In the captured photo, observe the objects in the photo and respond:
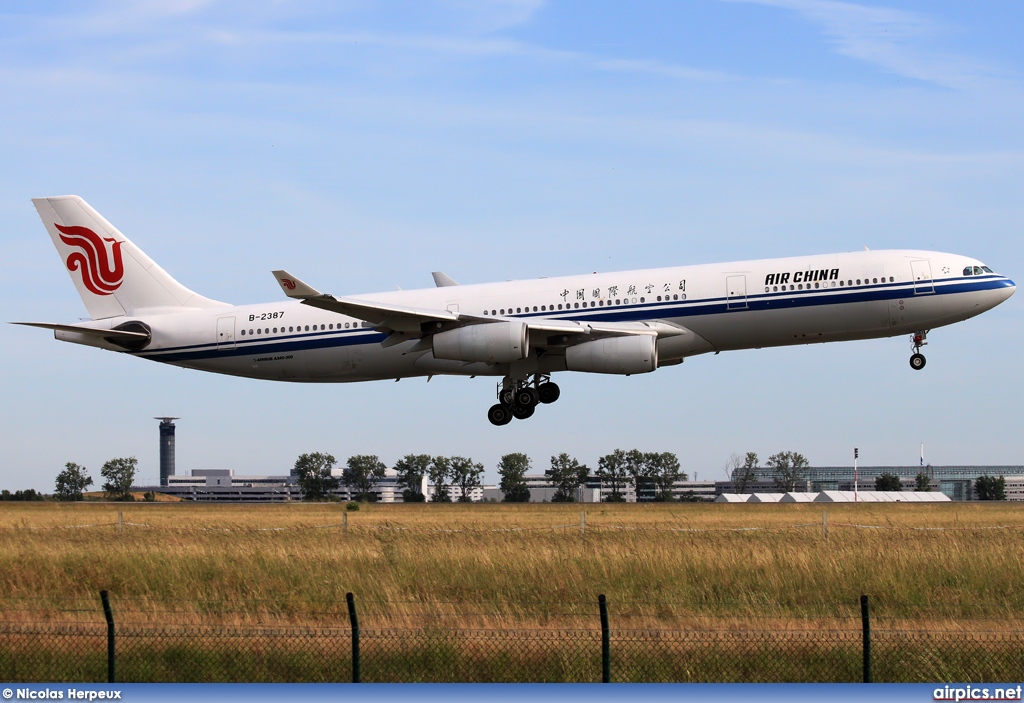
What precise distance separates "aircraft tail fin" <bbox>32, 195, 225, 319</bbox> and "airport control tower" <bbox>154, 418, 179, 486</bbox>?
338 ft

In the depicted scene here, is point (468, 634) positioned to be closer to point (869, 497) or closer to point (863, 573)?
point (863, 573)

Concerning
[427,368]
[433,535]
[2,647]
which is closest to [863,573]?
[433,535]

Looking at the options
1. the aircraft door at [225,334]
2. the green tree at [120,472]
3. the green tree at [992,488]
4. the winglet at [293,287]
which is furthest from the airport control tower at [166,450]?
the winglet at [293,287]

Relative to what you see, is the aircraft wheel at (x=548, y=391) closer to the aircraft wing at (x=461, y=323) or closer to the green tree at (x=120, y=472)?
the aircraft wing at (x=461, y=323)

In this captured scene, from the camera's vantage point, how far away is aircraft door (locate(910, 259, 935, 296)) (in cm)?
3916

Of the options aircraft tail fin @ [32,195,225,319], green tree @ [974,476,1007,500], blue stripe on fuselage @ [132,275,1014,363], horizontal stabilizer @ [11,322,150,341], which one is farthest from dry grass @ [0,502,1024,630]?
green tree @ [974,476,1007,500]

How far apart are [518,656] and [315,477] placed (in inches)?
2510

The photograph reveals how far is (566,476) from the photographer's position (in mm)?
80625

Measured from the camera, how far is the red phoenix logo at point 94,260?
1997 inches

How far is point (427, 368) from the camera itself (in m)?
45.3

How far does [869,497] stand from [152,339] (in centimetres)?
4463

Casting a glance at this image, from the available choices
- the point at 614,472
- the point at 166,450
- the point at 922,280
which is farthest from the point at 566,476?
the point at 166,450

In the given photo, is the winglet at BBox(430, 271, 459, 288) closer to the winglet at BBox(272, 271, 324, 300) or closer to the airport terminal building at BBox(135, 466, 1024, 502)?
the winglet at BBox(272, 271, 324, 300)

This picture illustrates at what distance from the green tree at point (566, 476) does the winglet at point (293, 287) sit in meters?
35.7
